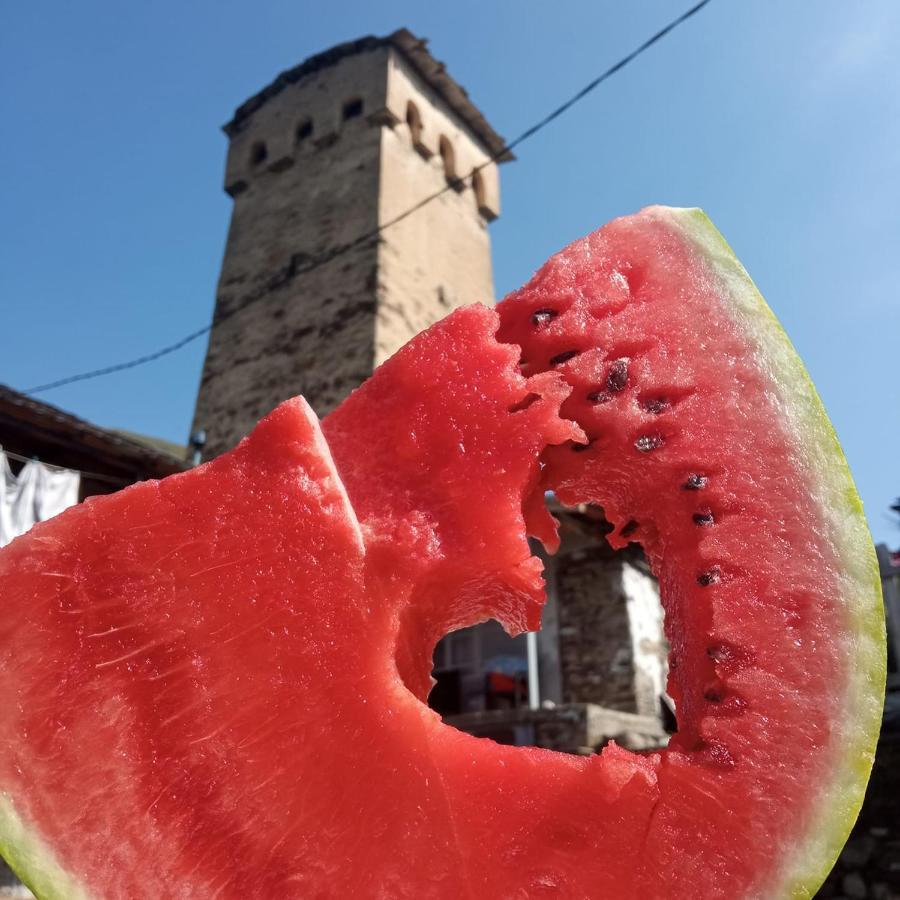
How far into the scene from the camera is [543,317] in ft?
2.96

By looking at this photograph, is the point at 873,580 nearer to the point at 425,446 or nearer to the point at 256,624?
the point at 425,446

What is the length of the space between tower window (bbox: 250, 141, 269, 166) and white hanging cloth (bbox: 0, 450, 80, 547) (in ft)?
23.6

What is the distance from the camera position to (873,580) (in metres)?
0.74

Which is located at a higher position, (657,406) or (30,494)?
(30,494)

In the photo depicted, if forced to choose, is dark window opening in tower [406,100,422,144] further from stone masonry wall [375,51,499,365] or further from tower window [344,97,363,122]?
tower window [344,97,363,122]

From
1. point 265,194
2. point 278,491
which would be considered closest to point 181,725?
point 278,491

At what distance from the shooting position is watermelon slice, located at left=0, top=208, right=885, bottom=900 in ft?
2.22

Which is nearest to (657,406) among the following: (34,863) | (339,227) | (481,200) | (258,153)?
(34,863)

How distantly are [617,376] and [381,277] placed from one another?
30.4ft

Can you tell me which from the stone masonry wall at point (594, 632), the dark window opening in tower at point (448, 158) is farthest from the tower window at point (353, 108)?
the stone masonry wall at point (594, 632)

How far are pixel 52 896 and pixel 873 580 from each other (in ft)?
2.62

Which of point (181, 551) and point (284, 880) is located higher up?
point (181, 551)

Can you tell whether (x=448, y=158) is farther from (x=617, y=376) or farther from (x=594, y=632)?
(x=617, y=376)

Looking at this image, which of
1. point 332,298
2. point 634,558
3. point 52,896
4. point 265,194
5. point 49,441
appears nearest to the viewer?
point 52,896
